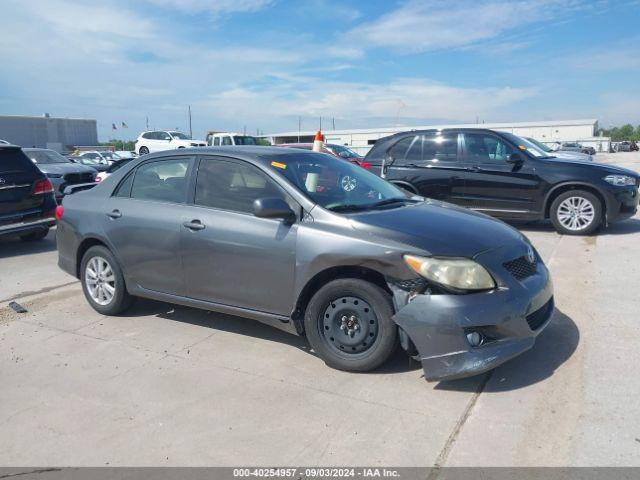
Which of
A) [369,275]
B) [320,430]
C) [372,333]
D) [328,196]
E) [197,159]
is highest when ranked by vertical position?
[197,159]

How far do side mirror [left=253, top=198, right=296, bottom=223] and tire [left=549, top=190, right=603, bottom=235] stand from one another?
6075 millimetres

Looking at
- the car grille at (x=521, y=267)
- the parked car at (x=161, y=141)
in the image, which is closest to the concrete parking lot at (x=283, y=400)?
the car grille at (x=521, y=267)

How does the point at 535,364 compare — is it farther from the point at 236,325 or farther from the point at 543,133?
the point at 543,133

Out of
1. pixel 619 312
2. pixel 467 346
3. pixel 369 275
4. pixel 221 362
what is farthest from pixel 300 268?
pixel 619 312

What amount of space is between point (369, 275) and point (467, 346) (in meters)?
0.82

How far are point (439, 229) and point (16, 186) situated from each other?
24.1 feet

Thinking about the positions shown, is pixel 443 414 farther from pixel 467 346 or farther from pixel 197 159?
pixel 197 159

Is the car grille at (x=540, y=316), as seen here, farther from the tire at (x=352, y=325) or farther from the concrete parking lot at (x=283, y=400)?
the tire at (x=352, y=325)

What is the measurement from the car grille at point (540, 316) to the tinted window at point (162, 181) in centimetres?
300

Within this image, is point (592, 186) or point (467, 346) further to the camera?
point (592, 186)

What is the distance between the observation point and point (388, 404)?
3352 mm

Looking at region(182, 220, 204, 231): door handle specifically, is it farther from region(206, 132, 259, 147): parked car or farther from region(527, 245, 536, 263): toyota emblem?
region(206, 132, 259, 147): parked car

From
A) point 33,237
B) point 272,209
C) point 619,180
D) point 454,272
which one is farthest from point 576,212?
point 33,237

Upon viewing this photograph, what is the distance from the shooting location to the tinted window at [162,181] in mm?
4711
